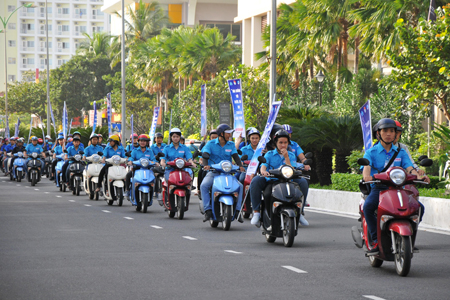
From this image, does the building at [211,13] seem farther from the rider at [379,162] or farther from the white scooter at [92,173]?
the rider at [379,162]

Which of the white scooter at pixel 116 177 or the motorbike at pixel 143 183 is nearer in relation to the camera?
the motorbike at pixel 143 183

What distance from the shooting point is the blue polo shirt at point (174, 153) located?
55.5 feet

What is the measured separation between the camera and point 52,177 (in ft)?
115

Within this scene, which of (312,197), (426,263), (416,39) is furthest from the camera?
(416,39)

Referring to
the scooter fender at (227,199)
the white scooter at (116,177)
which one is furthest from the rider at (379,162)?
the white scooter at (116,177)

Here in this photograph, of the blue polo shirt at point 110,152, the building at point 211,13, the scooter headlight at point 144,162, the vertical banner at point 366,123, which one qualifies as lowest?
the scooter headlight at point 144,162

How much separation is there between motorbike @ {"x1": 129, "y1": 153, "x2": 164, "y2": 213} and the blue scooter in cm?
383

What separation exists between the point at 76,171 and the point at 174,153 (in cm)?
821

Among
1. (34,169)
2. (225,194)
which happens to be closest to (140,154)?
(225,194)

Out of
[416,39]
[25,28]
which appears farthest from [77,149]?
[25,28]

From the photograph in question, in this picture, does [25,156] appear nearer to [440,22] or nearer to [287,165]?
[440,22]

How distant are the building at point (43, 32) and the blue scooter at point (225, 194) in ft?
492

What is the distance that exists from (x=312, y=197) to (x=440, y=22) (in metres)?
5.35

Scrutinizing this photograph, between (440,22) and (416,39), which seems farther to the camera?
(416,39)
